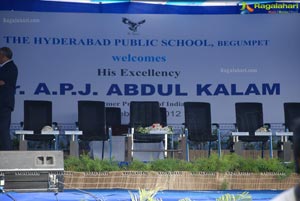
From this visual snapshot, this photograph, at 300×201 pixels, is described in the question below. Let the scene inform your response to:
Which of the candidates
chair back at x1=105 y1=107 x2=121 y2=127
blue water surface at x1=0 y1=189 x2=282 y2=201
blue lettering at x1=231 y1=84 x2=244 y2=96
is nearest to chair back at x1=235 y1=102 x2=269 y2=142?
blue lettering at x1=231 y1=84 x2=244 y2=96

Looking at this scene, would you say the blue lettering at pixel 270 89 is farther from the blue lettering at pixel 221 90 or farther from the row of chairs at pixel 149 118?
the row of chairs at pixel 149 118

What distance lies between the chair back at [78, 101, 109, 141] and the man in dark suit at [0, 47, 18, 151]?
1296 mm

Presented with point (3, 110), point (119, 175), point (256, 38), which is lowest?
point (119, 175)

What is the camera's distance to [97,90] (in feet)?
33.5

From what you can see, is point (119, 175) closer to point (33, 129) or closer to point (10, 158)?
point (10, 158)

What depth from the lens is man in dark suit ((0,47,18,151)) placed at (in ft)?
26.3

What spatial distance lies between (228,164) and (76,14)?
16.9 ft

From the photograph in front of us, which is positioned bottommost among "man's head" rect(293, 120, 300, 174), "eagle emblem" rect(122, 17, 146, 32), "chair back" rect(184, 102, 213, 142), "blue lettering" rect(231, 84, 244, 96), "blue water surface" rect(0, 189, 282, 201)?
"blue water surface" rect(0, 189, 282, 201)

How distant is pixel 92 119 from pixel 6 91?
153cm

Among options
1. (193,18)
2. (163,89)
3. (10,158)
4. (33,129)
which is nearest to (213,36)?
(193,18)

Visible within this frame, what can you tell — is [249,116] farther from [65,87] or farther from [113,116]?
[65,87]

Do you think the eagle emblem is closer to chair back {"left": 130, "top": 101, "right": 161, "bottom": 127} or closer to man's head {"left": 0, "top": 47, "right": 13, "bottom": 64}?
chair back {"left": 130, "top": 101, "right": 161, "bottom": 127}

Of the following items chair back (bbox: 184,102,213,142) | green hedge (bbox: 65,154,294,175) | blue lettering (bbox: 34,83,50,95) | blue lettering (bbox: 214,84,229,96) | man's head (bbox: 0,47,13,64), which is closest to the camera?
green hedge (bbox: 65,154,294,175)

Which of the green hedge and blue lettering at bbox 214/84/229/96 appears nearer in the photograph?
the green hedge
